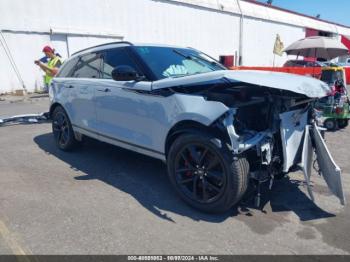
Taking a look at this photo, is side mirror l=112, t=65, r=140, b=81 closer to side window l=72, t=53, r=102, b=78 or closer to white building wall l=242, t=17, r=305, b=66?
side window l=72, t=53, r=102, b=78

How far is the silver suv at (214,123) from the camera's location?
317 cm

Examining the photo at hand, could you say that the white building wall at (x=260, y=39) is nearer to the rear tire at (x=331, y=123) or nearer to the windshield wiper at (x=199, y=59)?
the rear tire at (x=331, y=123)

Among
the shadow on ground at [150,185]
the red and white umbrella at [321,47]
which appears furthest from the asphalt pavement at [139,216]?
the red and white umbrella at [321,47]

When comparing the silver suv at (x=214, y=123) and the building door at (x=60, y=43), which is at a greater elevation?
the building door at (x=60, y=43)

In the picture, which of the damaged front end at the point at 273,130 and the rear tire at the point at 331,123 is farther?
the rear tire at the point at 331,123

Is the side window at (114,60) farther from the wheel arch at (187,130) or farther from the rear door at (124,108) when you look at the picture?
the wheel arch at (187,130)

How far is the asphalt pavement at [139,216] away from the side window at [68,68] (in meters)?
1.57

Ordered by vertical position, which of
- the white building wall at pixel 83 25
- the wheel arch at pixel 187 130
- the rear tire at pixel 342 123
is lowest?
the rear tire at pixel 342 123

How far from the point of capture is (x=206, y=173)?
3.41m

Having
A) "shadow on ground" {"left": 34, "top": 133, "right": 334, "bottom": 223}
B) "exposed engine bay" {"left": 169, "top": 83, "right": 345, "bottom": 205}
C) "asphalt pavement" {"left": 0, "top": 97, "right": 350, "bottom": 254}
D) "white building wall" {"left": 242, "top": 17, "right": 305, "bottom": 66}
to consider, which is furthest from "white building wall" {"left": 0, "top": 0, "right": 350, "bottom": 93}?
"exposed engine bay" {"left": 169, "top": 83, "right": 345, "bottom": 205}

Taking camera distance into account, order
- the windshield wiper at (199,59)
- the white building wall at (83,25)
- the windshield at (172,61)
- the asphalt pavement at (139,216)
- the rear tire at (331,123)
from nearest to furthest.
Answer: the asphalt pavement at (139,216) < the windshield at (172,61) < the windshield wiper at (199,59) < the rear tire at (331,123) < the white building wall at (83,25)

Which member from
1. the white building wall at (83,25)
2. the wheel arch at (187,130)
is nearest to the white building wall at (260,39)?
the white building wall at (83,25)

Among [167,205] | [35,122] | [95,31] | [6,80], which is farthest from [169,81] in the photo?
[95,31]

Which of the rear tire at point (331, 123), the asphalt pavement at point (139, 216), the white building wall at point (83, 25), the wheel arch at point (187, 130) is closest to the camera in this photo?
the asphalt pavement at point (139, 216)
